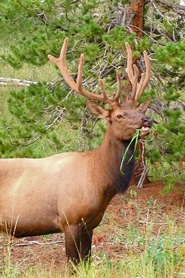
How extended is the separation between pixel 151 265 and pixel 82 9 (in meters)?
4.40

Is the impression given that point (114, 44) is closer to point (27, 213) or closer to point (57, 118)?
point (57, 118)

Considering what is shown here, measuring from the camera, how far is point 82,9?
9523mm

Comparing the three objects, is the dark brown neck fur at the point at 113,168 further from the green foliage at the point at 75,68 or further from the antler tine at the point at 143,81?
the green foliage at the point at 75,68

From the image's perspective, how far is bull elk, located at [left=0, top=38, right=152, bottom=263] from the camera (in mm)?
7180

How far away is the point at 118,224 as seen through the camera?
9.41 metres

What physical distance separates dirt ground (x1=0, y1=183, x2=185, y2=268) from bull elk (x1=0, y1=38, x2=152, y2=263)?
1.40 feet

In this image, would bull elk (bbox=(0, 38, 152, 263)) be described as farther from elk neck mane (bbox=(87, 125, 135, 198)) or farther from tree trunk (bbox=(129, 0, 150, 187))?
tree trunk (bbox=(129, 0, 150, 187))

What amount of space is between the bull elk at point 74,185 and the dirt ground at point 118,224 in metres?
0.43

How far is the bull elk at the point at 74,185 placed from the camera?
7.18m

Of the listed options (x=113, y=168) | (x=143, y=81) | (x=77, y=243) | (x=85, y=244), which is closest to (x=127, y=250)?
(x=85, y=244)

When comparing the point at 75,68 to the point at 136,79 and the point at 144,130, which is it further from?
the point at 144,130

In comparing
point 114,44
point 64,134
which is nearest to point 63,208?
A: point 114,44

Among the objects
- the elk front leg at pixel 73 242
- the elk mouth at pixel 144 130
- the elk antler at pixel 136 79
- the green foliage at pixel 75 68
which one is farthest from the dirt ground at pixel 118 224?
the elk antler at pixel 136 79

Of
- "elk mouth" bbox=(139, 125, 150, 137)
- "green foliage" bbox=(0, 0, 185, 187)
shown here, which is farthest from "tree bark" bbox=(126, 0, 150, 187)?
"elk mouth" bbox=(139, 125, 150, 137)
